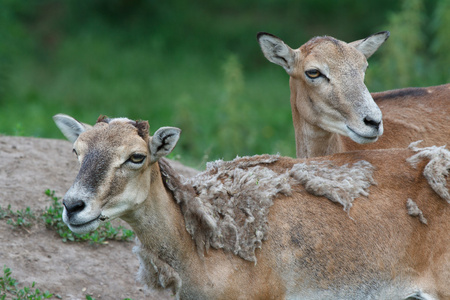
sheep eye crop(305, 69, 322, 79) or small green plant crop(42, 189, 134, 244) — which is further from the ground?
sheep eye crop(305, 69, 322, 79)

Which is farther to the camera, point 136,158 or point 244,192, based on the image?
point 244,192

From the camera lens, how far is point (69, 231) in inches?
309

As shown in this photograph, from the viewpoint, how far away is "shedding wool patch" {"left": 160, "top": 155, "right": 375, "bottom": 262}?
227 inches

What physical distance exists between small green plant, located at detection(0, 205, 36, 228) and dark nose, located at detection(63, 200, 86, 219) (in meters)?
2.71

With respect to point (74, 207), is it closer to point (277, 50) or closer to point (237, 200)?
point (237, 200)

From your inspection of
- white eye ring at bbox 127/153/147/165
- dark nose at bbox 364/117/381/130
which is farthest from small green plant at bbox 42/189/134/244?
dark nose at bbox 364/117/381/130

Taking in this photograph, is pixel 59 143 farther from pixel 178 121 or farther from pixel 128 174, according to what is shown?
pixel 178 121

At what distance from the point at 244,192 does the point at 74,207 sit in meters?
1.58

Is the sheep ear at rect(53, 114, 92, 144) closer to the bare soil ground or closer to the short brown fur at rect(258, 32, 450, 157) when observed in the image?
the bare soil ground

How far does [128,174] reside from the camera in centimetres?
539

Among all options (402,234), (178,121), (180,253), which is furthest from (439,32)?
(180,253)

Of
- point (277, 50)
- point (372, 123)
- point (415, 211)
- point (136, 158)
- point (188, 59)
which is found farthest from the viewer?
point (188, 59)

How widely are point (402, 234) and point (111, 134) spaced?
2.70m

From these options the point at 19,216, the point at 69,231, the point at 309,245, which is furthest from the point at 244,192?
the point at 19,216
